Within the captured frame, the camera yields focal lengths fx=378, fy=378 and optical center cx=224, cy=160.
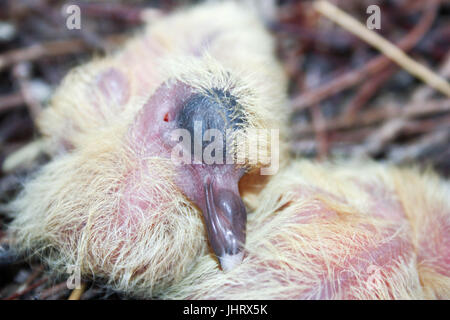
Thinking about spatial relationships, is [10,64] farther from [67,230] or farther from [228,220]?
[228,220]

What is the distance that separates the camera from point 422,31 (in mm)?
1546

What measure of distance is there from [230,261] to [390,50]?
1112mm

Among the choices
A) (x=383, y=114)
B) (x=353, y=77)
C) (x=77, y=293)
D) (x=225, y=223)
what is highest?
(x=353, y=77)

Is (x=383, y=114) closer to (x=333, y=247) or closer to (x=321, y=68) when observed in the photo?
(x=321, y=68)

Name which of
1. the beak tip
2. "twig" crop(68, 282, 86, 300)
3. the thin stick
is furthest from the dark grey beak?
the thin stick

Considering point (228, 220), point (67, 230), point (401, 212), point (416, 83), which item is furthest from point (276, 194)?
point (416, 83)

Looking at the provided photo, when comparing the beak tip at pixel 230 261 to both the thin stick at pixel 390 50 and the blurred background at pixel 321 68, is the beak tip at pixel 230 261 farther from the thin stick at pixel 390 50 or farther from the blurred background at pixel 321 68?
the thin stick at pixel 390 50

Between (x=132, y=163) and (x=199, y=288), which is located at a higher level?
(x=132, y=163)

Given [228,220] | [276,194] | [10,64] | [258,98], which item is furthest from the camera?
[10,64]

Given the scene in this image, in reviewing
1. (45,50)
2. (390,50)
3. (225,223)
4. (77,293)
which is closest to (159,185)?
(225,223)

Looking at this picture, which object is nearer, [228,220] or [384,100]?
[228,220]

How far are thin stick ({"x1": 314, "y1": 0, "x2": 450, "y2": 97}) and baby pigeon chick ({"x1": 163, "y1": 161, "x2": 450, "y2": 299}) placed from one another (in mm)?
561

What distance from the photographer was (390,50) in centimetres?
142
